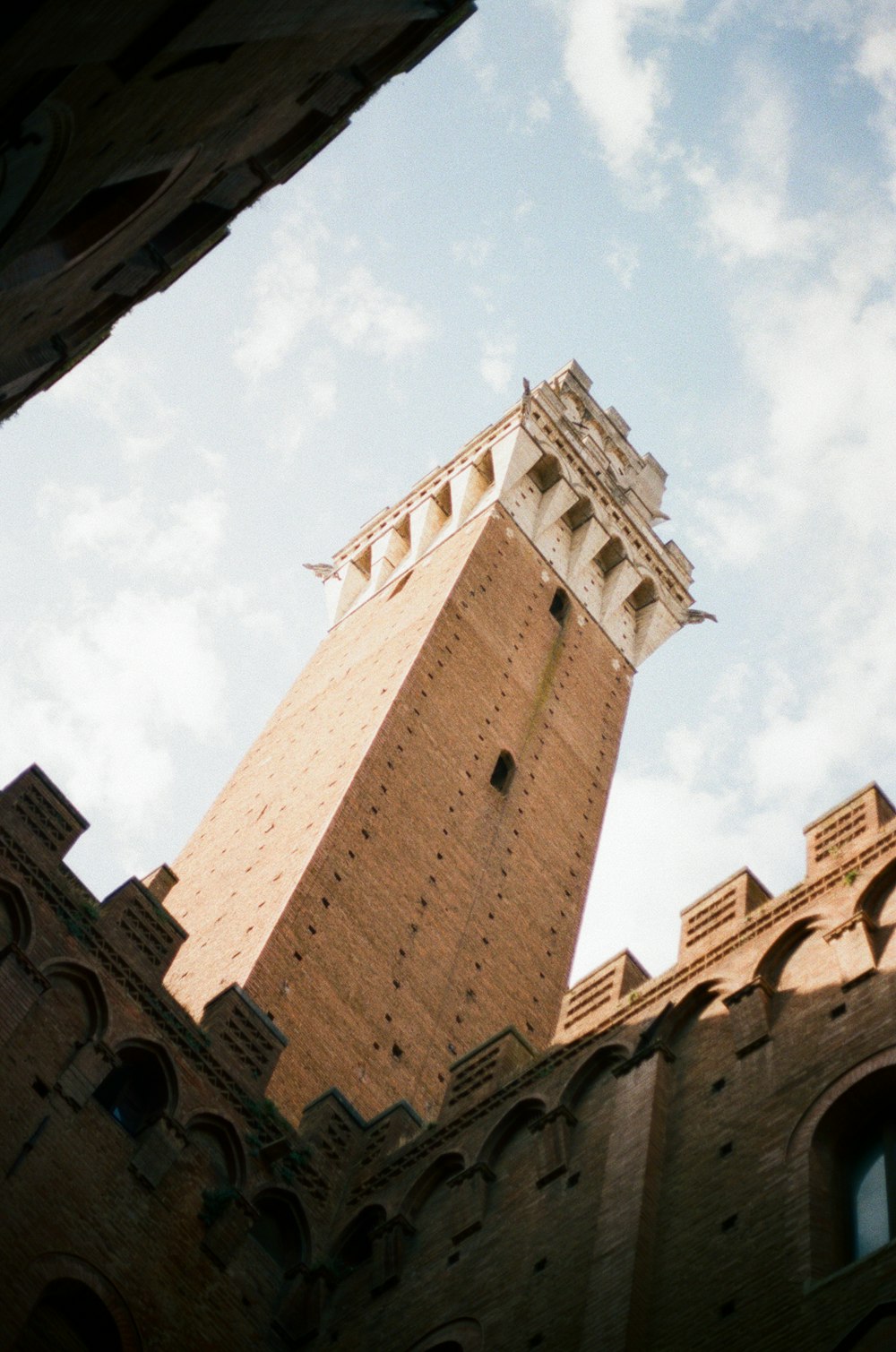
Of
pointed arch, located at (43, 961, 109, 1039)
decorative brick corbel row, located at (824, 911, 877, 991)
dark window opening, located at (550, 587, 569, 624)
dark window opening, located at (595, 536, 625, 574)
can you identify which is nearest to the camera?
decorative brick corbel row, located at (824, 911, 877, 991)

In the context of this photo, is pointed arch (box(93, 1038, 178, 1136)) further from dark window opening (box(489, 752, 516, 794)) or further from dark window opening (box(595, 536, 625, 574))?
dark window opening (box(595, 536, 625, 574))

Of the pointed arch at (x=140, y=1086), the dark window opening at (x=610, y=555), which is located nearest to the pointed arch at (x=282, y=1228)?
the pointed arch at (x=140, y=1086)

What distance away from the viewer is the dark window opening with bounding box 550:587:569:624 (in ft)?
93.0

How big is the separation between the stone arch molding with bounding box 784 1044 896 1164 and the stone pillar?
114cm

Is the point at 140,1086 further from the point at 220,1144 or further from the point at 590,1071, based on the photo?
the point at 590,1071

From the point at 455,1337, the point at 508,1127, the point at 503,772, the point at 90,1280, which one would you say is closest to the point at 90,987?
the point at 90,1280

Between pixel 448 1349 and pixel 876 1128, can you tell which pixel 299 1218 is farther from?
pixel 876 1128

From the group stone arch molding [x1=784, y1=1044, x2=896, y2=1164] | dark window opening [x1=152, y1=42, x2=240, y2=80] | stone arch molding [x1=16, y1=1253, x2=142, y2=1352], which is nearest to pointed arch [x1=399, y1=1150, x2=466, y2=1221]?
stone arch molding [x1=16, y1=1253, x2=142, y2=1352]

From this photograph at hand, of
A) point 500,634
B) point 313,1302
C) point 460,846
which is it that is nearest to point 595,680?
Result: point 500,634

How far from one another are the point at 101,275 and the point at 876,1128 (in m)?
7.46

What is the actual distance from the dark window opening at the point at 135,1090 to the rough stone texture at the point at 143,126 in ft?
17.9

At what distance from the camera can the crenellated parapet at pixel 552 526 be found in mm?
29781

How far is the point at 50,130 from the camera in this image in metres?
7.88

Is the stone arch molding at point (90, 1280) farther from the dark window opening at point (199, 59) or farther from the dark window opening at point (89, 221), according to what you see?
the dark window opening at point (199, 59)
